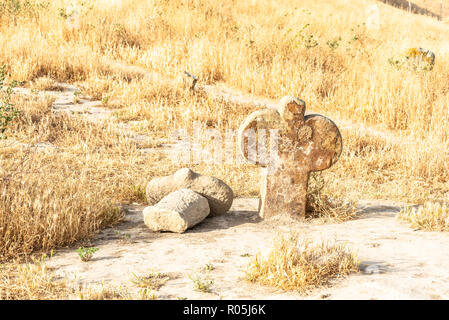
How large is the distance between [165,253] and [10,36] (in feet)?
29.8

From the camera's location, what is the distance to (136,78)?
32.7ft

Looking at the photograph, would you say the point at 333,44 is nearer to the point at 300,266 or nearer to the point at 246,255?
the point at 246,255

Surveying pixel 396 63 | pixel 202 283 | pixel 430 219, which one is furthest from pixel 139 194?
pixel 396 63

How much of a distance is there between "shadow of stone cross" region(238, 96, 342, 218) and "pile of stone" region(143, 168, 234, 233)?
1.45 feet

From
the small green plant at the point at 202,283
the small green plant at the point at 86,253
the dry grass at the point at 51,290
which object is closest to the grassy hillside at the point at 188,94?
the small green plant at the point at 86,253

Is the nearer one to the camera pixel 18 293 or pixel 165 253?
pixel 18 293

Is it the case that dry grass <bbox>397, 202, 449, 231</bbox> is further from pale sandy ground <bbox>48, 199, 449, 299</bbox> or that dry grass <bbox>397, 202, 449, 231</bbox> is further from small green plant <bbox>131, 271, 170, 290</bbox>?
small green plant <bbox>131, 271, 170, 290</bbox>

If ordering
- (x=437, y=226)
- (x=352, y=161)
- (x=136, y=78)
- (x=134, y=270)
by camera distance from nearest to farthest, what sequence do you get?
1. (x=134, y=270)
2. (x=437, y=226)
3. (x=352, y=161)
4. (x=136, y=78)

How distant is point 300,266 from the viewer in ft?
12.1

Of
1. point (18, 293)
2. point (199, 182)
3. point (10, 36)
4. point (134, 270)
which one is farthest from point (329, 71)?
point (18, 293)

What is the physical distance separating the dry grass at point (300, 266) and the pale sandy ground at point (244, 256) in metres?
0.08

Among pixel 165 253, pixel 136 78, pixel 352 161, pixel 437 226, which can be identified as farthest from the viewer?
pixel 136 78

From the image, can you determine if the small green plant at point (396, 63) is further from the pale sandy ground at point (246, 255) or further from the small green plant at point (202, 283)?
the small green plant at point (202, 283)
